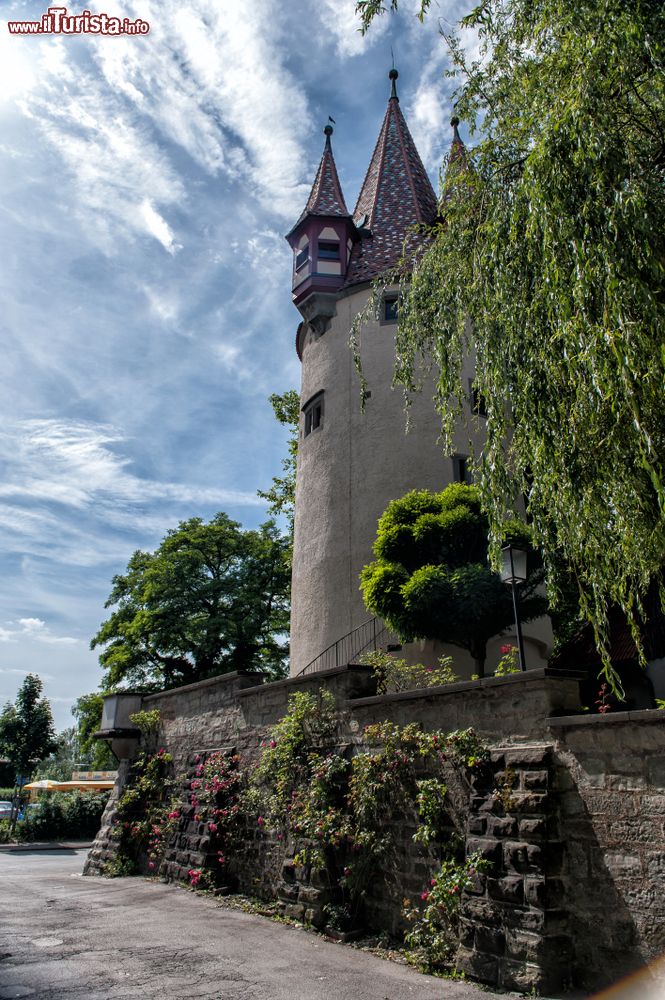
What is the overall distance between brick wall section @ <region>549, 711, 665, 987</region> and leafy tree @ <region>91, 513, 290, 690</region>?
21374 mm

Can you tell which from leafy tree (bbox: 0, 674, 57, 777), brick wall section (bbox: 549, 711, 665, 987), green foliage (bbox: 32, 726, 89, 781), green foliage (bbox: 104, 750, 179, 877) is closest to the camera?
brick wall section (bbox: 549, 711, 665, 987)

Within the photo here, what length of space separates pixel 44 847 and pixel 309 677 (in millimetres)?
21161

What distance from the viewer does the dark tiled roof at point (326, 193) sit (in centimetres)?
1958

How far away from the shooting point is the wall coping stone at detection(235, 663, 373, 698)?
830 cm

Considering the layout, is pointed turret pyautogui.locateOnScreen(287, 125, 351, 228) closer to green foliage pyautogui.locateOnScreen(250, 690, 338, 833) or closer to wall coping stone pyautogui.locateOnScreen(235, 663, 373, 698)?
wall coping stone pyautogui.locateOnScreen(235, 663, 373, 698)

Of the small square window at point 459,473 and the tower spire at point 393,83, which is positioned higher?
the tower spire at point 393,83

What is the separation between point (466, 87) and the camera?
721cm

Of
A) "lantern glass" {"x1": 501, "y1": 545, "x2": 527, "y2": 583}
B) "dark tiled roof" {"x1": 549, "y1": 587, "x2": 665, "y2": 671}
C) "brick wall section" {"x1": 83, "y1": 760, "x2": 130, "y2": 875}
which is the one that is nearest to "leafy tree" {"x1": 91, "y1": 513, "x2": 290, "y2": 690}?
"brick wall section" {"x1": 83, "y1": 760, "x2": 130, "y2": 875}

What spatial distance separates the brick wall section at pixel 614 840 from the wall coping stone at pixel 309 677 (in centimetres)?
320

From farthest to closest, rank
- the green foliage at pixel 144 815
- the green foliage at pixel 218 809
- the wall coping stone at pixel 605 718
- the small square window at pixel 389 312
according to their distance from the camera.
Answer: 1. the small square window at pixel 389 312
2. the green foliage at pixel 144 815
3. the green foliage at pixel 218 809
4. the wall coping stone at pixel 605 718

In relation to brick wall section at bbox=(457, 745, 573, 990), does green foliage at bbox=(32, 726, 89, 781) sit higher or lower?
higher

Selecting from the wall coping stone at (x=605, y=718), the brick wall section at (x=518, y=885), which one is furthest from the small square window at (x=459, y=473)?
the wall coping stone at (x=605, y=718)

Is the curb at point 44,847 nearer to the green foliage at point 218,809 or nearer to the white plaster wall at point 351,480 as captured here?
the white plaster wall at point 351,480

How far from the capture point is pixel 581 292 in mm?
5031
